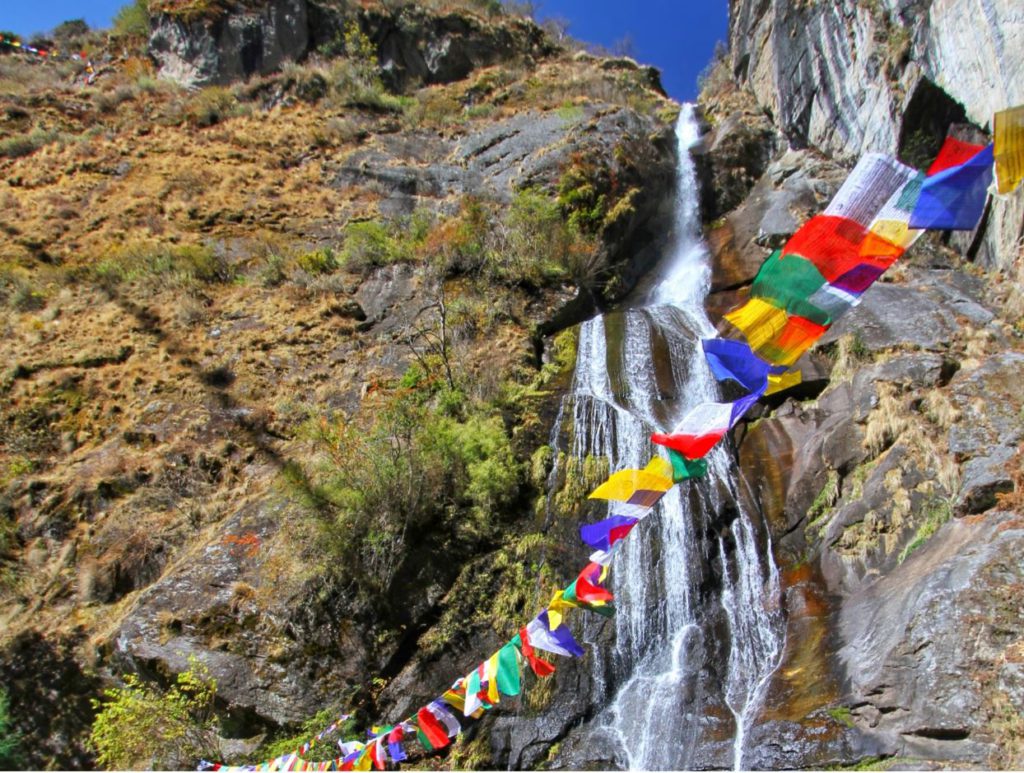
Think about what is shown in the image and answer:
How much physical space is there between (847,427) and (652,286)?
866cm

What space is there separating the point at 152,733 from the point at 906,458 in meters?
10.3

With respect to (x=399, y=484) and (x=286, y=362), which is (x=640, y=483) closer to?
(x=399, y=484)

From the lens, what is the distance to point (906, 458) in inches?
338

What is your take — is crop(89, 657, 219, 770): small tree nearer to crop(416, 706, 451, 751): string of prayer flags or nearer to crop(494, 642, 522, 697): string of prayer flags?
crop(416, 706, 451, 751): string of prayer flags

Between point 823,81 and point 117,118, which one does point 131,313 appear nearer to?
point 117,118

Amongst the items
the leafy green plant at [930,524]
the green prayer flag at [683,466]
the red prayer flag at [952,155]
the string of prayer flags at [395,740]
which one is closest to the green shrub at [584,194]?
the leafy green plant at [930,524]

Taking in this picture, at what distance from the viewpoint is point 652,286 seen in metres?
17.6

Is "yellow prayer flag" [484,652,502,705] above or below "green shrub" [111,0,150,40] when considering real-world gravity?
below

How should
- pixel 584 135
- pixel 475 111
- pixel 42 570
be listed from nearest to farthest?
pixel 42 570 → pixel 584 135 → pixel 475 111

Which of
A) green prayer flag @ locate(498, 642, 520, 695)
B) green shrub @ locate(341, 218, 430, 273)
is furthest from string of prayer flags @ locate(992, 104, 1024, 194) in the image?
green shrub @ locate(341, 218, 430, 273)

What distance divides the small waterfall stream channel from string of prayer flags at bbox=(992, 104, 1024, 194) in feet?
20.5

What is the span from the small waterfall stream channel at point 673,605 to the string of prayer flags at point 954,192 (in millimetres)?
5923

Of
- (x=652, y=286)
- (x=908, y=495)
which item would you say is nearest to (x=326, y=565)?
(x=908, y=495)

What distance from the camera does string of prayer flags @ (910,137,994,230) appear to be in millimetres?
3854
